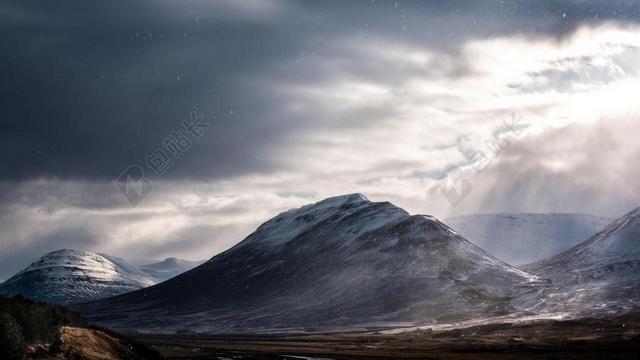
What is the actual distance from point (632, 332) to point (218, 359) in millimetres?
107575

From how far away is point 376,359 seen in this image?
99688 millimetres

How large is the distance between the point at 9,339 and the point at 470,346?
370 ft

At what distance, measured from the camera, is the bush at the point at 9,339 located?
1606 inches

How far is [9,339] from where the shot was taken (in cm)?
4103

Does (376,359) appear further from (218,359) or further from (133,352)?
(133,352)

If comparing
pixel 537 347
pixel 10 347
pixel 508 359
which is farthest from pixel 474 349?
pixel 10 347

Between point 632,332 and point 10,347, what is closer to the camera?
point 10,347

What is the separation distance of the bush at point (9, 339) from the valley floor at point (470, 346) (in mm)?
64817

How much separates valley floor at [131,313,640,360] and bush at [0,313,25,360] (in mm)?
64817

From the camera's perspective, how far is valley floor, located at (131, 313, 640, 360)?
10812 centimetres

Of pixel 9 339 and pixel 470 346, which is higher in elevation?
pixel 9 339

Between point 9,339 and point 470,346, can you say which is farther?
point 470,346

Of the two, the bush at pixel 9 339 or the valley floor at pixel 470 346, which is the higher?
the bush at pixel 9 339

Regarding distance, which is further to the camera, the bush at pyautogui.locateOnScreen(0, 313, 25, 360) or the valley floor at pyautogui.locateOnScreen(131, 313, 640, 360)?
the valley floor at pyautogui.locateOnScreen(131, 313, 640, 360)
